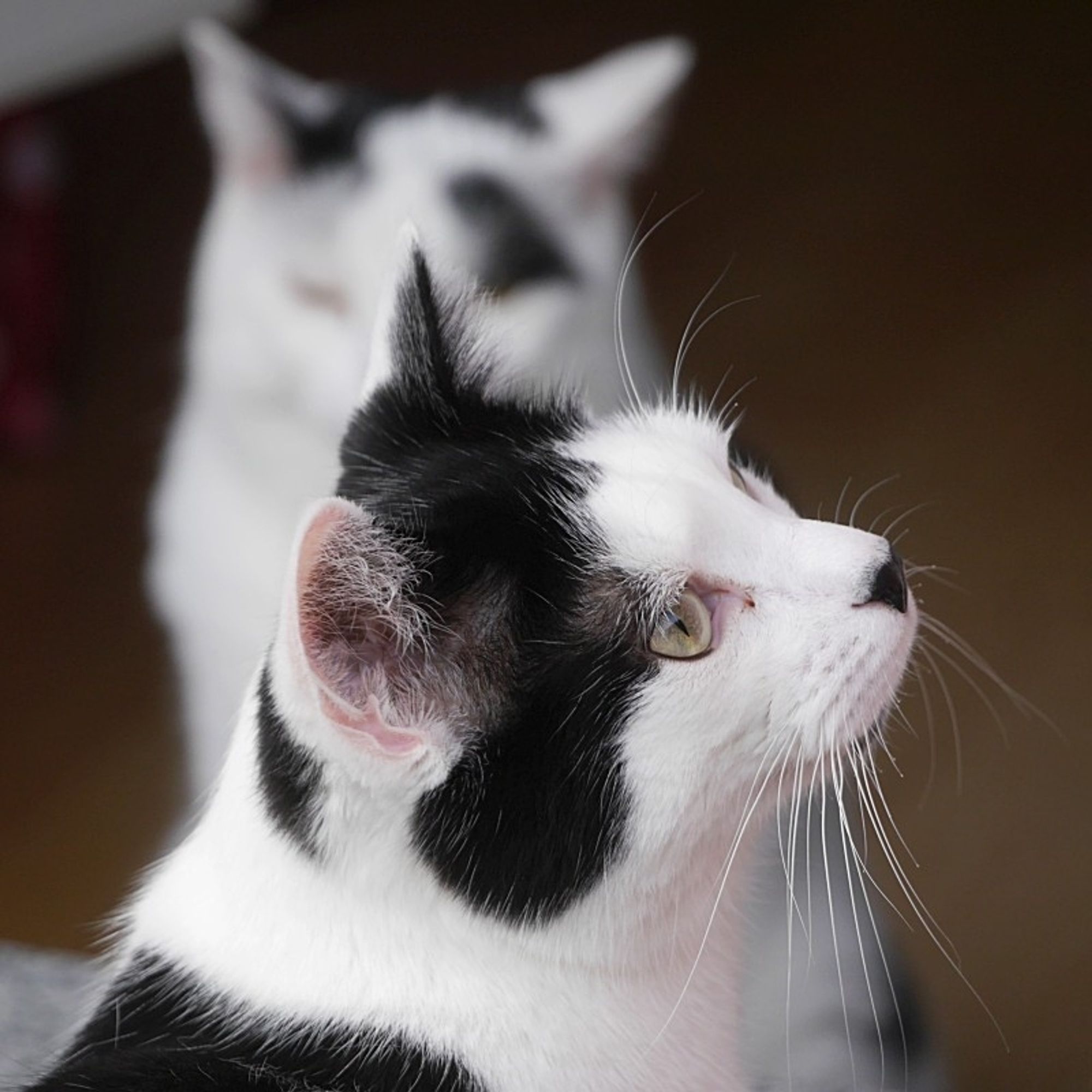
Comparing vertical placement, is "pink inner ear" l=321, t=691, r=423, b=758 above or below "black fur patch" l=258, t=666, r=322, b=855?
above

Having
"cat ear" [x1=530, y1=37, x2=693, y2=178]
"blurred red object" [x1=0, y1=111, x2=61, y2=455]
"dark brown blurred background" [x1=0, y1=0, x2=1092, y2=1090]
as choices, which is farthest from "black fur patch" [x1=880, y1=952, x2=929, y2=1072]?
"blurred red object" [x1=0, y1=111, x2=61, y2=455]

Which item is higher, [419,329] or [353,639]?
[419,329]

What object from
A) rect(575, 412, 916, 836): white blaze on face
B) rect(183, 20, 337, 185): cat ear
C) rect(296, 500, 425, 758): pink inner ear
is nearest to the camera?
rect(296, 500, 425, 758): pink inner ear

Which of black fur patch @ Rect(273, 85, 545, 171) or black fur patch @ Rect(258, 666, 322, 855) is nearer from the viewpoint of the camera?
black fur patch @ Rect(258, 666, 322, 855)

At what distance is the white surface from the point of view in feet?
6.09

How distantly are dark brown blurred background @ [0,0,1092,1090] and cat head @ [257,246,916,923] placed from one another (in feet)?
1.76

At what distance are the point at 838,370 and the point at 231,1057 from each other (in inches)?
54.3

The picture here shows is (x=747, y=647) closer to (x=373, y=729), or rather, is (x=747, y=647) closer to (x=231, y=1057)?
(x=373, y=729)

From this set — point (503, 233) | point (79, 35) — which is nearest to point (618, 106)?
point (503, 233)

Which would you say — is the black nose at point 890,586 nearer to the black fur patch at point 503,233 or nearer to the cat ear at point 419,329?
the cat ear at point 419,329

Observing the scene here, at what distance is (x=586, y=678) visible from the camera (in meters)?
0.67

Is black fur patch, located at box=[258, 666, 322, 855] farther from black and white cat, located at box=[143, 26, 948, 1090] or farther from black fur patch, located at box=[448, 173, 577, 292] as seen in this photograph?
black fur patch, located at box=[448, 173, 577, 292]

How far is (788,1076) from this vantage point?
92cm

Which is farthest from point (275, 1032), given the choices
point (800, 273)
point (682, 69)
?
point (800, 273)
